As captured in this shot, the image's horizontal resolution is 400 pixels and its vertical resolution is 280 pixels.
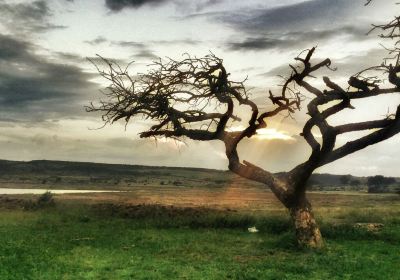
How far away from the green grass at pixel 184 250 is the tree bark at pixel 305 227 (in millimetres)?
514

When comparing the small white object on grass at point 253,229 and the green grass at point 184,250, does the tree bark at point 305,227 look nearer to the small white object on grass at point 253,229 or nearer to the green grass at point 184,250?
the green grass at point 184,250

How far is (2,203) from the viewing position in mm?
44812

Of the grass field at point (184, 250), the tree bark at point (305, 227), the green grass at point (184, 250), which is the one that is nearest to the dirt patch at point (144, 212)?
the grass field at point (184, 250)

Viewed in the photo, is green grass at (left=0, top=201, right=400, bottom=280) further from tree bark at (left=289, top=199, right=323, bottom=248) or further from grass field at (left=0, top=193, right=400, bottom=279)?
tree bark at (left=289, top=199, right=323, bottom=248)

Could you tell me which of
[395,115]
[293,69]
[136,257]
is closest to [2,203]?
[136,257]

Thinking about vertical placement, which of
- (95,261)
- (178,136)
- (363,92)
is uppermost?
(363,92)

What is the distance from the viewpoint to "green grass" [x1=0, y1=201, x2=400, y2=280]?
16.5 metres

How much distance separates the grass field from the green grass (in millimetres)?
35

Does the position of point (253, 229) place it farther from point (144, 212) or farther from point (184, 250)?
point (144, 212)

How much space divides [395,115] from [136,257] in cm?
1218

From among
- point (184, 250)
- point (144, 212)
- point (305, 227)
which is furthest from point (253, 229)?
point (144, 212)

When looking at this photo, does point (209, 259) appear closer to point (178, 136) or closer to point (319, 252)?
point (319, 252)

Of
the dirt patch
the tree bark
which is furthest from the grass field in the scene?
the dirt patch

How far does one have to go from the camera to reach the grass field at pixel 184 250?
1656 centimetres
